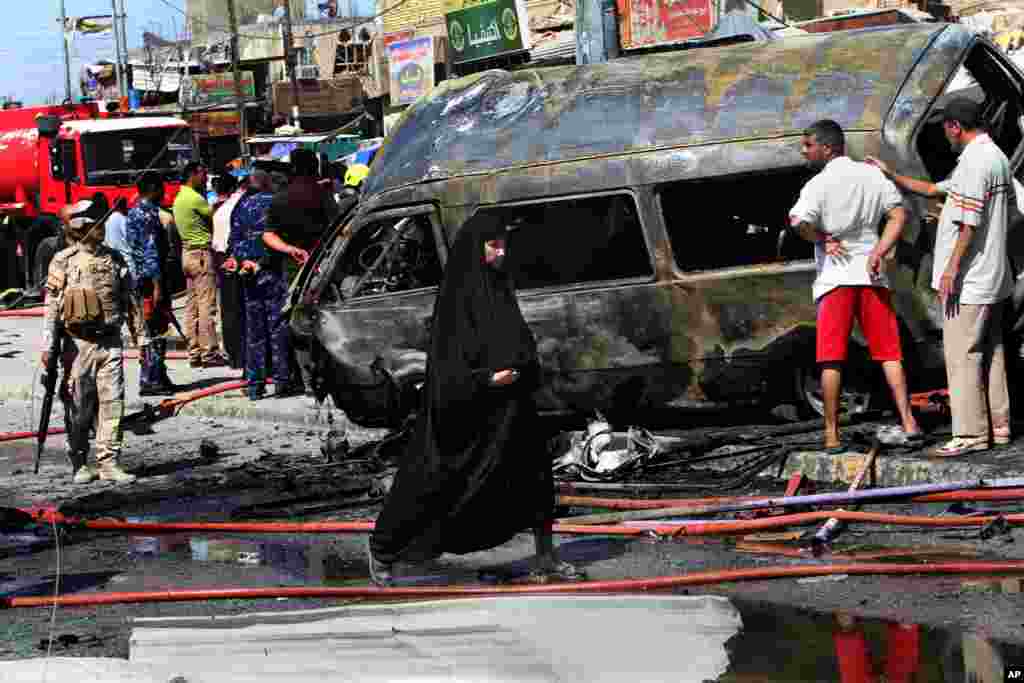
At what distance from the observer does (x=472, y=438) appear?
24.1ft

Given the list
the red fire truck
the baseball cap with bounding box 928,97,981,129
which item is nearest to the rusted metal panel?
the baseball cap with bounding box 928,97,981,129

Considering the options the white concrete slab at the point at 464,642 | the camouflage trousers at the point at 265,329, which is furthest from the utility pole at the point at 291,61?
the white concrete slab at the point at 464,642

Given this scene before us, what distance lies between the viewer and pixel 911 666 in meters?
5.49

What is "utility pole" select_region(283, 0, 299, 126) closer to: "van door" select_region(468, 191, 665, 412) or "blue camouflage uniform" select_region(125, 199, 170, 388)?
"blue camouflage uniform" select_region(125, 199, 170, 388)

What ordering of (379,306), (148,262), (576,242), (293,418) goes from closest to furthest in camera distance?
(576,242) → (379,306) → (293,418) → (148,262)

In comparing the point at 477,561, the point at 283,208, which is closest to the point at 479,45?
the point at 283,208

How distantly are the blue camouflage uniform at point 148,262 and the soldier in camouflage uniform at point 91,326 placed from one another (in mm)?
3453

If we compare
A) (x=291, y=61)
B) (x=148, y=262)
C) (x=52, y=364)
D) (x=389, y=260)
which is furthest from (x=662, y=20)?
(x=291, y=61)

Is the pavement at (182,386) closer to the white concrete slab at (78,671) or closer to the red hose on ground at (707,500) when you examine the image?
the red hose on ground at (707,500)

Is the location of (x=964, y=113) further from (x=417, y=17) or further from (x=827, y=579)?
(x=417, y=17)

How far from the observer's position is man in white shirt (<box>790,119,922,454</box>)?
8977 millimetres

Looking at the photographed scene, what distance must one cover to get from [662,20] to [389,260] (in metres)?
14.1

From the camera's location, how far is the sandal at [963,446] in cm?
878

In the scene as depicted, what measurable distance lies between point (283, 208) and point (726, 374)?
4.35 meters
